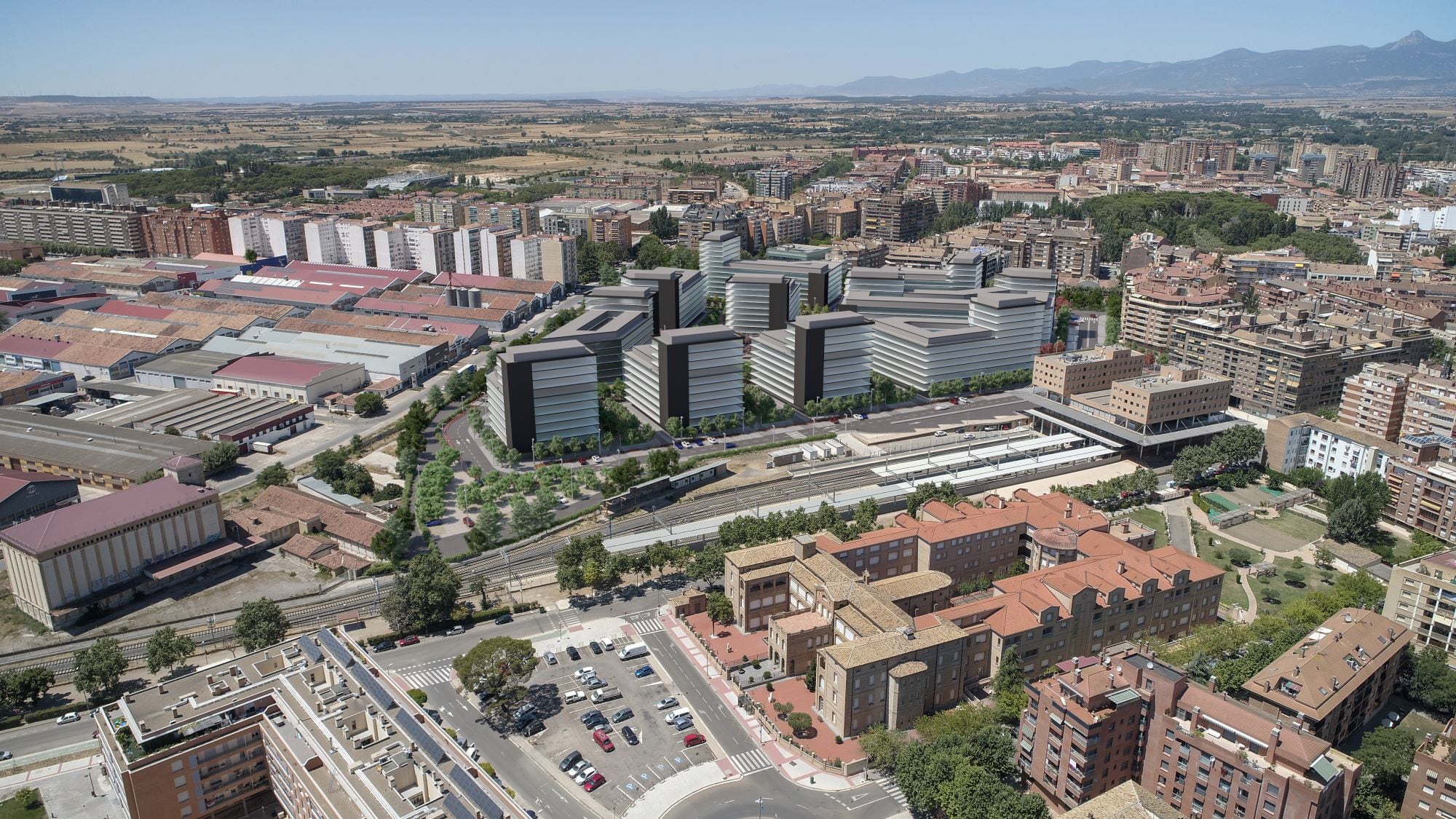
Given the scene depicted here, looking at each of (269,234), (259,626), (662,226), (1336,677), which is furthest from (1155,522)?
(269,234)

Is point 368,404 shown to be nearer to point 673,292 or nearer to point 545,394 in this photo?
point 545,394

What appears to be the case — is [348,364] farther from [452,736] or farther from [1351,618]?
[1351,618]

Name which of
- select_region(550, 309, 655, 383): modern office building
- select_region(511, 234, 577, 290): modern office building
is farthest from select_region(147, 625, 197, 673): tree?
select_region(511, 234, 577, 290): modern office building

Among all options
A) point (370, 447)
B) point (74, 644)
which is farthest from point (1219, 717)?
point (370, 447)

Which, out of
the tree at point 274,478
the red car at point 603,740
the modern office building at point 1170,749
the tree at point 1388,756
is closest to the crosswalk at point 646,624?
the red car at point 603,740

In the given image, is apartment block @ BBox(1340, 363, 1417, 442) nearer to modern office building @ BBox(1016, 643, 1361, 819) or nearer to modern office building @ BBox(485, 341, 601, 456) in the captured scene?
modern office building @ BBox(1016, 643, 1361, 819)

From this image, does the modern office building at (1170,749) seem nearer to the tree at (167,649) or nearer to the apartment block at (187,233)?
the tree at (167,649)

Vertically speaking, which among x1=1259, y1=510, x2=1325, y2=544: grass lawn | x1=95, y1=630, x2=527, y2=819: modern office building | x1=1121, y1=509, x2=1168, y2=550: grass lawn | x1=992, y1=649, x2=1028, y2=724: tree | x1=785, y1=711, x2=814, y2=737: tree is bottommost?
x1=1259, y1=510, x2=1325, y2=544: grass lawn
